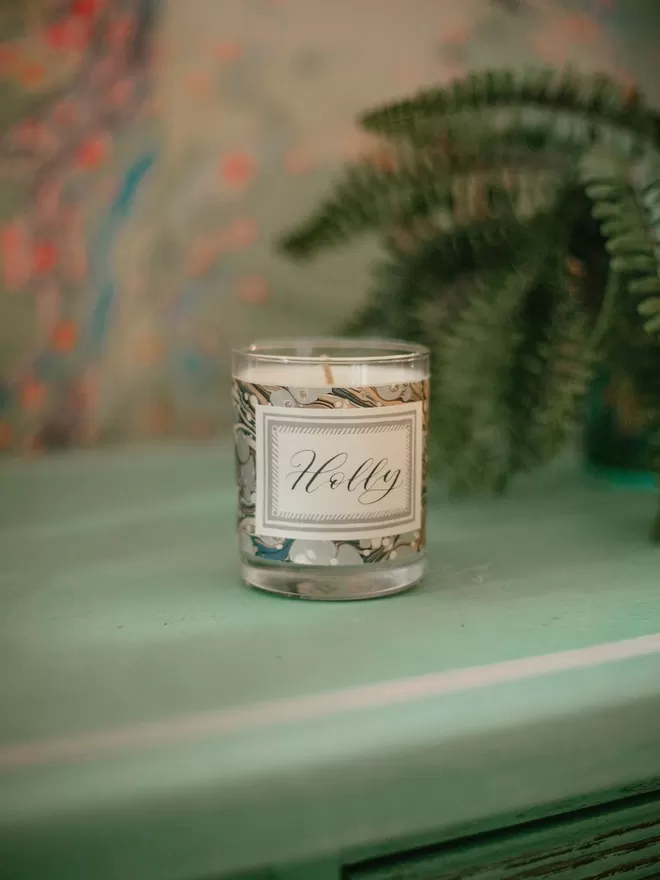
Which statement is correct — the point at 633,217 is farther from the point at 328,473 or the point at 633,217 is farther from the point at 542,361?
the point at 328,473

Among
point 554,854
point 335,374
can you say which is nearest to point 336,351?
point 335,374

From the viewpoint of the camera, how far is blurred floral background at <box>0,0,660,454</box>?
66 cm

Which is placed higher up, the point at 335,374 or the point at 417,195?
the point at 417,195

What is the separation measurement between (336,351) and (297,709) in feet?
0.81

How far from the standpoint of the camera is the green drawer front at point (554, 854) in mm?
314

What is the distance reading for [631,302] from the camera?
1.55 ft

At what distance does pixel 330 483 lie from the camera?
39cm

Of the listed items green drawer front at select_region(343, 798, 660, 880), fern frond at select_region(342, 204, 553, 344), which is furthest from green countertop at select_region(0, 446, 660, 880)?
fern frond at select_region(342, 204, 553, 344)

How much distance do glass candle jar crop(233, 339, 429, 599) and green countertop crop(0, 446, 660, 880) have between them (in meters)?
0.02

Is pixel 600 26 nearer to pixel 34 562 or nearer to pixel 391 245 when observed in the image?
pixel 391 245

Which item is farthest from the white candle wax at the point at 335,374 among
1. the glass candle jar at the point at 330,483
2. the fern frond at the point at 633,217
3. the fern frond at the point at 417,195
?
the fern frond at the point at 417,195

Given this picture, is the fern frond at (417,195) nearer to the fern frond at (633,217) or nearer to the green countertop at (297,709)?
the fern frond at (633,217)

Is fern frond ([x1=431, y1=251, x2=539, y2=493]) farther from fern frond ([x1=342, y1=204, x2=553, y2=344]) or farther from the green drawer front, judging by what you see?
the green drawer front

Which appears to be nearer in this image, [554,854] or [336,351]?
[554,854]
